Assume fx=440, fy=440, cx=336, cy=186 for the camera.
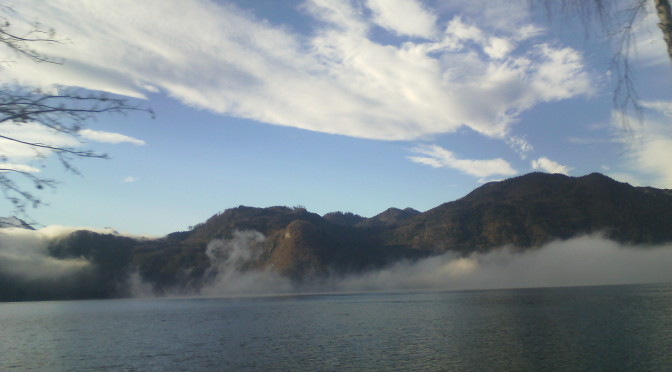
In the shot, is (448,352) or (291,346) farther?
(291,346)

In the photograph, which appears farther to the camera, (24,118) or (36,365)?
(36,365)

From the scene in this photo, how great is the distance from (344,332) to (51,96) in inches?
2565

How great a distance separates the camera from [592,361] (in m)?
36.7

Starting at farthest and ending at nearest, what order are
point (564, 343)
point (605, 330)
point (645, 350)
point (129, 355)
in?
point (605, 330), point (129, 355), point (564, 343), point (645, 350)

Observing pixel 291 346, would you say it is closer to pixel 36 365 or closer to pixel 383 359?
pixel 383 359

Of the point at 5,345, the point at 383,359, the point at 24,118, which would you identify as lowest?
the point at 5,345

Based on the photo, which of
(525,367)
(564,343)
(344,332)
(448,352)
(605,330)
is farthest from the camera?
(344,332)

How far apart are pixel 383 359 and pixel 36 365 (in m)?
37.9

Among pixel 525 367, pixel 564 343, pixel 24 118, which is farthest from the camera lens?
pixel 564 343

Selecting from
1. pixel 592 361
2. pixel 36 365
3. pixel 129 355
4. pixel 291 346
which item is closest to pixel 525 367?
pixel 592 361

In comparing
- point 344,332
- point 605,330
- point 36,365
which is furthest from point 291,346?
point 605,330

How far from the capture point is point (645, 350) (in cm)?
4109

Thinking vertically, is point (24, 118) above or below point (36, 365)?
above

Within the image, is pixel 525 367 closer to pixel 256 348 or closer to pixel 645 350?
pixel 645 350
